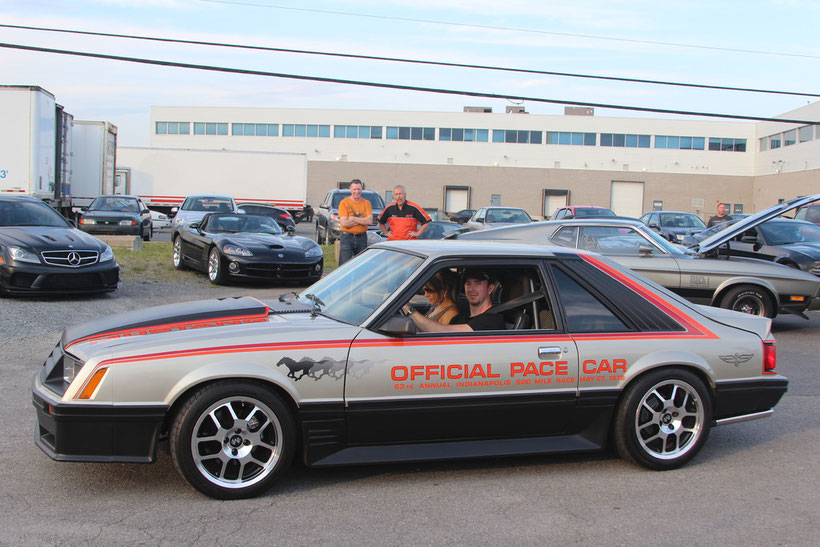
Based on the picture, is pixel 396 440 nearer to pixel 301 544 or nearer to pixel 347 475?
pixel 347 475

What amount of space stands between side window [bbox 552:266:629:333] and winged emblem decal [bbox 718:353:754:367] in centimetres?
67

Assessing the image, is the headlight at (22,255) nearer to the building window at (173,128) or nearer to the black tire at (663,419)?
the black tire at (663,419)

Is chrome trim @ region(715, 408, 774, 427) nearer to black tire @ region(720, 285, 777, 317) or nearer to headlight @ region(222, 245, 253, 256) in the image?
black tire @ region(720, 285, 777, 317)

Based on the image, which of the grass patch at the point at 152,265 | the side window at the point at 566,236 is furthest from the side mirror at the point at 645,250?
the grass patch at the point at 152,265

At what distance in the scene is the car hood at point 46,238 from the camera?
10484 mm

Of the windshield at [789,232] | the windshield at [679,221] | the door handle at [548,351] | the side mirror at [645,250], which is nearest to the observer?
the door handle at [548,351]

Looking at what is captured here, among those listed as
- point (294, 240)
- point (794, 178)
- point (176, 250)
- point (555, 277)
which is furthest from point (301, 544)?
point (794, 178)

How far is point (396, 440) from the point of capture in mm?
4324

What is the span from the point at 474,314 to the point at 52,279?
300 inches

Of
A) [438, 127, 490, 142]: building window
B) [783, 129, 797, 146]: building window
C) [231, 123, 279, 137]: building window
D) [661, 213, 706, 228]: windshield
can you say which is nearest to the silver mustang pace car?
[661, 213, 706, 228]: windshield

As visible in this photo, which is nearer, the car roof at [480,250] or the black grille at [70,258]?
the car roof at [480,250]

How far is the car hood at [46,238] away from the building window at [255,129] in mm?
50365

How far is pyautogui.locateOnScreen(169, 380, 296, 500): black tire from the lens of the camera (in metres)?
3.97

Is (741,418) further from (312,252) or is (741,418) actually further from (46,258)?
(312,252)
